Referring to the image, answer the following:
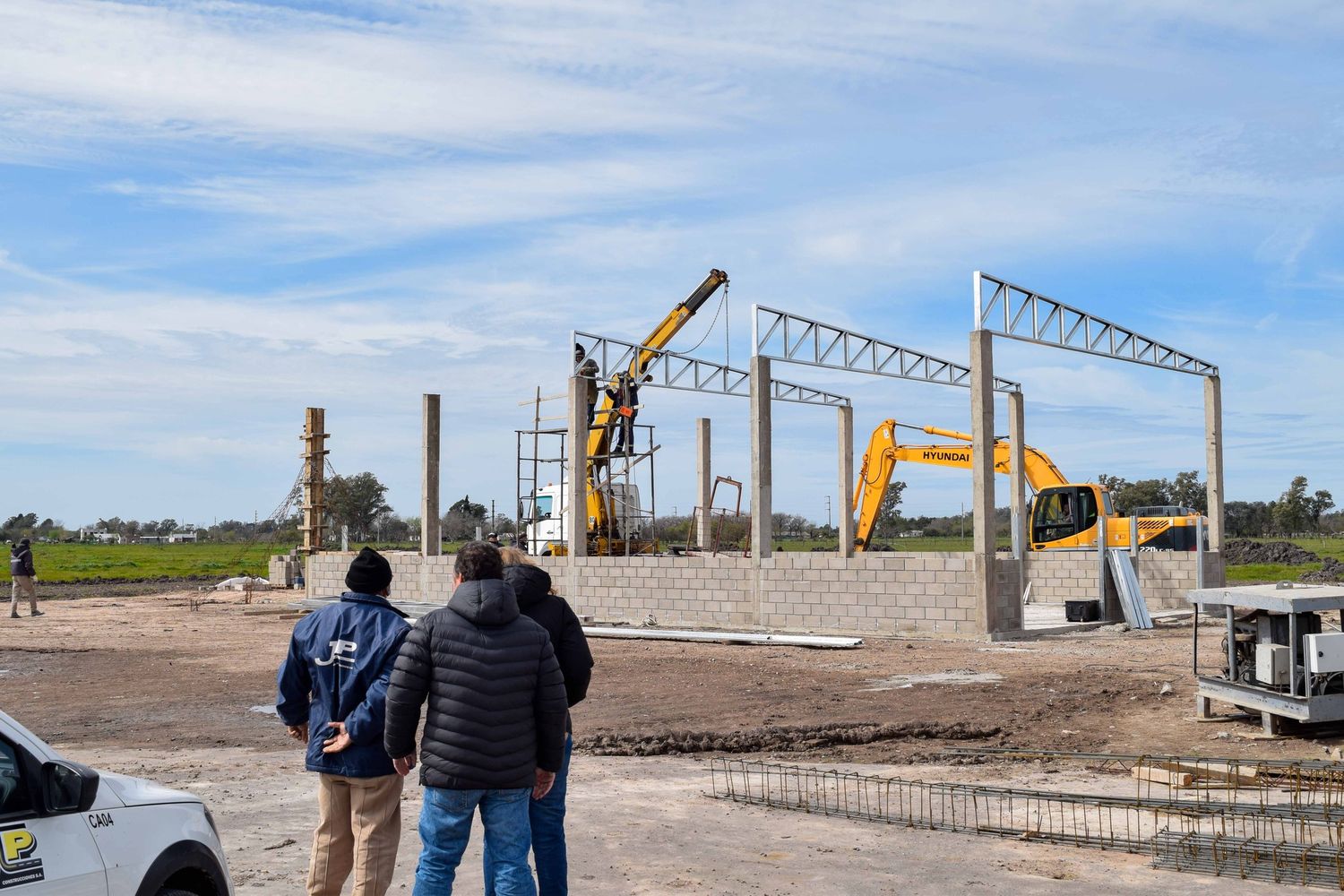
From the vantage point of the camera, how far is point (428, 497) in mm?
28391

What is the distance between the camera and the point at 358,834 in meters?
5.34

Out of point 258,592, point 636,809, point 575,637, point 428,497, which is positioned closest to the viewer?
point 575,637

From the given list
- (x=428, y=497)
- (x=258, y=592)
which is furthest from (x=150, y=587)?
(x=428, y=497)

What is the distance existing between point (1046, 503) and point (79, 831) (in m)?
27.7

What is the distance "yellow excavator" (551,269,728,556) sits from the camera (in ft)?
93.8

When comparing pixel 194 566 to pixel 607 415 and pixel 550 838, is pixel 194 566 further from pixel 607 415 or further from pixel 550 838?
pixel 550 838

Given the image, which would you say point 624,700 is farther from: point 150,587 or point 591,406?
point 150,587

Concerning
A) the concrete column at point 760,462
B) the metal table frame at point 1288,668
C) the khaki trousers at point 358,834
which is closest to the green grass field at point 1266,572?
the concrete column at point 760,462

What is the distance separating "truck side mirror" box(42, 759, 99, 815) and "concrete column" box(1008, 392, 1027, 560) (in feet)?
69.9

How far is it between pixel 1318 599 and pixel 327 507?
2824cm

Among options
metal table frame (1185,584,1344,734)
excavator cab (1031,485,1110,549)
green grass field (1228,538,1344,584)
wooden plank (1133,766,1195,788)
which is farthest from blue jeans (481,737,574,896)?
green grass field (1228,538,1344,584)

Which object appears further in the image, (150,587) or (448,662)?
(150,587)

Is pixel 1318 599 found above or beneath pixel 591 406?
beneath

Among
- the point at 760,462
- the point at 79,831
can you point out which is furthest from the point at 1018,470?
the point at 79,831
